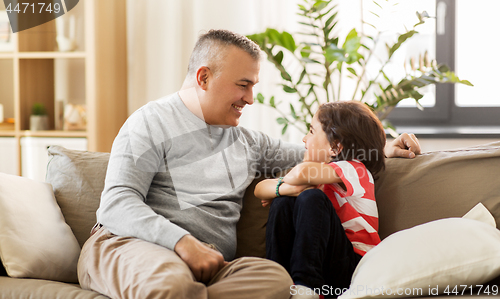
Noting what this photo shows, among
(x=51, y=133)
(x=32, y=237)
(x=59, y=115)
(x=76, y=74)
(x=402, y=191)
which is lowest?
(x=32, y=237)

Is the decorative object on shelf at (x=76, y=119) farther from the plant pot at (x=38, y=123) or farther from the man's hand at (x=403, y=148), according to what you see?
the man's hand at (x=403, y=148)

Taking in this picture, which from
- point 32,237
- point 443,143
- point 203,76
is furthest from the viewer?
point 443,143

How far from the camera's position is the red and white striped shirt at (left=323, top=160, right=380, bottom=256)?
1.26 metres

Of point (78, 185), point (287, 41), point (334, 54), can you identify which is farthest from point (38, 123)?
point (334, 54)

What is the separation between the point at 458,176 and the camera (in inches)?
52.9

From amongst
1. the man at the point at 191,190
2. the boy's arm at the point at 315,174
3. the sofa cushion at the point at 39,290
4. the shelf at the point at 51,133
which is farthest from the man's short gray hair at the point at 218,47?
the shelf at the point at 51,133

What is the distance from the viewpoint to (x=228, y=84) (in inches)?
56.8

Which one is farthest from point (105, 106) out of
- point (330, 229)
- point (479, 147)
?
point (479, 147)

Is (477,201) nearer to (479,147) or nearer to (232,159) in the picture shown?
(479,147)

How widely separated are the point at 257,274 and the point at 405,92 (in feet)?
4.71

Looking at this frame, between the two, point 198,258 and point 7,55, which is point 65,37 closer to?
point 7,55

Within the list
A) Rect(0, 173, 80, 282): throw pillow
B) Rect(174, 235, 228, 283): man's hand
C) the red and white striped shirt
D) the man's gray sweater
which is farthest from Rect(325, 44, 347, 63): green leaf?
Rect(0, 173, 80, 282): throw pillow

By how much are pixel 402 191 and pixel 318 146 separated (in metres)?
0.30

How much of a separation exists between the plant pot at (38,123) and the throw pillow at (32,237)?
4.62 ft
